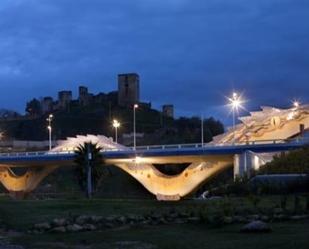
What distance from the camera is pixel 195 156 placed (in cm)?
9812

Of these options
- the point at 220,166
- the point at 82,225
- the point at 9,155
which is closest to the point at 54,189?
the point at 9,155

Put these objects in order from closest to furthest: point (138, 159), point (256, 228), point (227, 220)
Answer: point (256, 228), point (227, 220), point (138, 159)

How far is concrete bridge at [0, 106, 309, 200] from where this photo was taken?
90.1 metres

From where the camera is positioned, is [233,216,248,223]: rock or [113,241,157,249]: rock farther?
[233,216,248,223]: rock

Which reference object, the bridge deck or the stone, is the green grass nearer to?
the stone

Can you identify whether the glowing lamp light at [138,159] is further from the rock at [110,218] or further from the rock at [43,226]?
the rock at [43,226]

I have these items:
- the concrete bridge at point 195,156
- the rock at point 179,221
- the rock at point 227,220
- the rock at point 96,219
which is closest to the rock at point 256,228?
the rock at point 227,220

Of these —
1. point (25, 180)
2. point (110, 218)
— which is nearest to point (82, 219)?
point (110, 218)

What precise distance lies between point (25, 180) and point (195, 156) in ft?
148

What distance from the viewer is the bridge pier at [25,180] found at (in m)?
129

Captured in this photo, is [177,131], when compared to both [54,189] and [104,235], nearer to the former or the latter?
[54,189]

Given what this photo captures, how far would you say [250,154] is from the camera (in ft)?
285

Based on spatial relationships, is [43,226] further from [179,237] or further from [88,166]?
[88,166]

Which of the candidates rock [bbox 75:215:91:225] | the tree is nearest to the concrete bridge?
the tree
